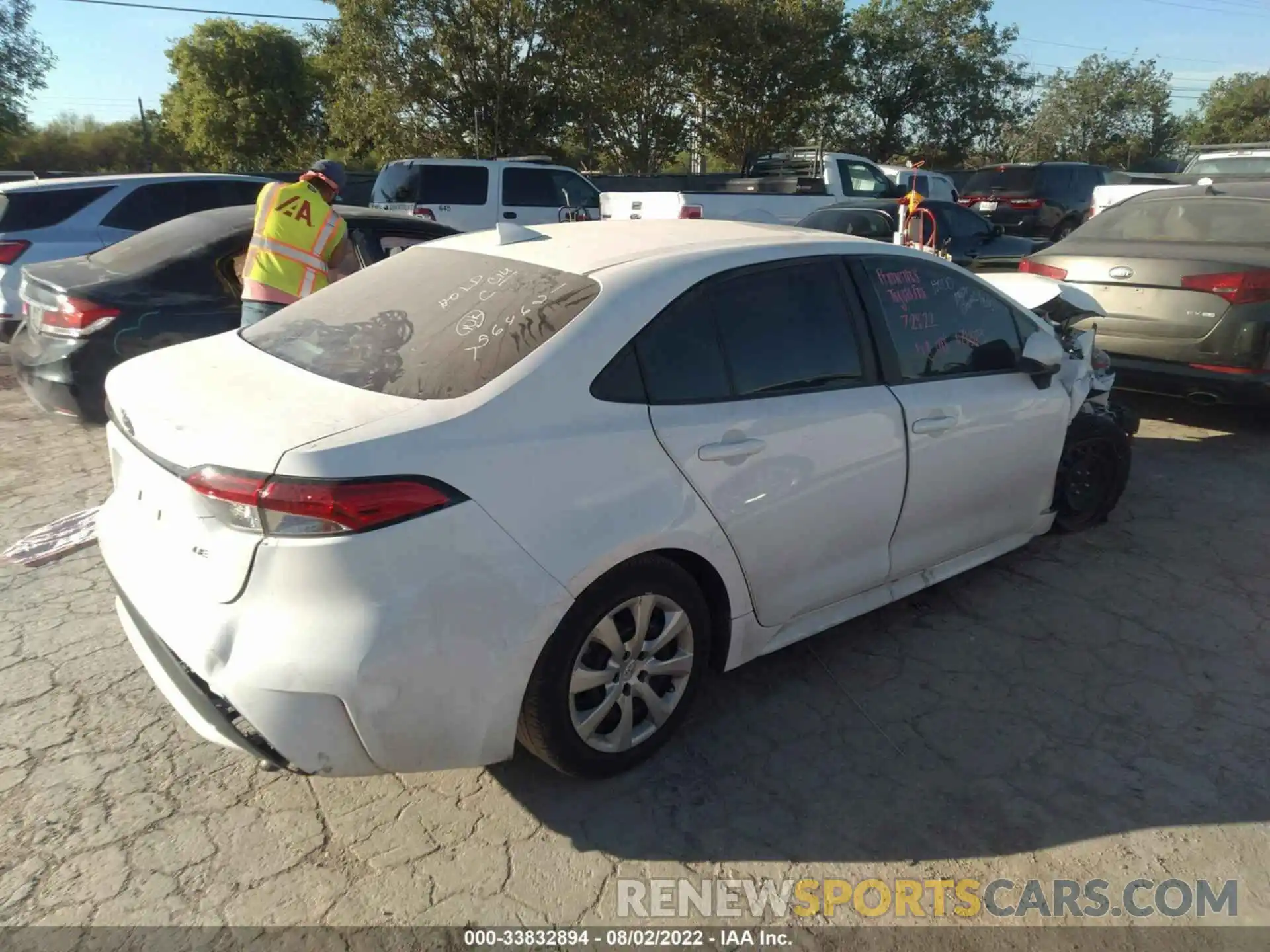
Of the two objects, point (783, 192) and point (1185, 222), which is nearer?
point (1185, 222)

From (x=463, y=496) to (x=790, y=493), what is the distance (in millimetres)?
1190

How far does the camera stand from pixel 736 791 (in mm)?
2850

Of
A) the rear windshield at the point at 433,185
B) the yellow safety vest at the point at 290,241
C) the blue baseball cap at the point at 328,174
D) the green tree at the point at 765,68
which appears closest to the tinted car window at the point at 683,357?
the yellow safety vest at the point at 290,241

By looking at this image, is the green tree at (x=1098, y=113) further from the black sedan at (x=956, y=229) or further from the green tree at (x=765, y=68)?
the black sedan at (x=956, y=229)

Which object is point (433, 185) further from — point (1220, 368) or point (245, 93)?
point (245, 93)

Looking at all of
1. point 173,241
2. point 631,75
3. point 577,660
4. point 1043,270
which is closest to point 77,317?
point 173,241

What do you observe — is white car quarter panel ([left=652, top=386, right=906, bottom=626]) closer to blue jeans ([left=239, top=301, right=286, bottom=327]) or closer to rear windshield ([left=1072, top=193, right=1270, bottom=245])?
blue jeans ([left=239, top=301, right=286, bottom=327])

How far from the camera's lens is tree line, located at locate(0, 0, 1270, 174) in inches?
874

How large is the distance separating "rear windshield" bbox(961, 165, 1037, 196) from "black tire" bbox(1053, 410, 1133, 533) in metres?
15.6

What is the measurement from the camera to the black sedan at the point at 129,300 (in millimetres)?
5035

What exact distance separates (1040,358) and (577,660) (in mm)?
2480

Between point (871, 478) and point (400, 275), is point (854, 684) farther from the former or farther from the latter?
point (400, 275)

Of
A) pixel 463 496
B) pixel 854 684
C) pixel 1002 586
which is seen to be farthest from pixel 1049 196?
pixel 463 496

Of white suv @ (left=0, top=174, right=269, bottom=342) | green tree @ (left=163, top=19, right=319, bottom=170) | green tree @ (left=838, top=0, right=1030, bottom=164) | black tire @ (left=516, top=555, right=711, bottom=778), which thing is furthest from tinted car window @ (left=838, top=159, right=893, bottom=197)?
green tree @ (left=163, top=19, right=319, bottom=170)
